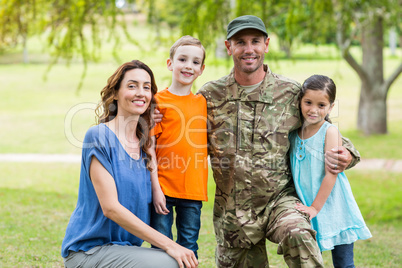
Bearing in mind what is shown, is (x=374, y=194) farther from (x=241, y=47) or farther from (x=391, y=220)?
(x=241, y=47)

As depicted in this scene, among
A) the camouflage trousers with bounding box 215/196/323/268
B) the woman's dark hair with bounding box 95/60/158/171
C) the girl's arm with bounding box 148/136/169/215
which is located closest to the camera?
the camouflage trousers with bounding box 215/196/323/268

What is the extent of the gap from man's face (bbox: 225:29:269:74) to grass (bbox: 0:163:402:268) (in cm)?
205

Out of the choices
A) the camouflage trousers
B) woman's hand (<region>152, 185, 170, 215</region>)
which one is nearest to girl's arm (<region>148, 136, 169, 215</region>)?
woman's hand (<region>152, 185, 170, 215</region>)

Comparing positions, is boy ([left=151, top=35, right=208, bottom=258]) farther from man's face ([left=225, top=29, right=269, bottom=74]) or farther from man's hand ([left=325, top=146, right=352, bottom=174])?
man's hand ([left=325, top=146, right=352, bottom=174])

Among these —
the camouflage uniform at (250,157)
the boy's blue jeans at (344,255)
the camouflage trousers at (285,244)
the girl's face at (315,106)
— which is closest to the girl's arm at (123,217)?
the camouflage trousers at (285,244)

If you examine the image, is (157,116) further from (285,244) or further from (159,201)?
(285,244)

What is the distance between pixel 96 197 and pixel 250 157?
1206mm

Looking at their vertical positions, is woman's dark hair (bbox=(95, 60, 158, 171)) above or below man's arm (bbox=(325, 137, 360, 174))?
above

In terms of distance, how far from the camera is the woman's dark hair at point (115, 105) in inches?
124

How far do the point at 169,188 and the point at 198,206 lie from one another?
0.26 meters

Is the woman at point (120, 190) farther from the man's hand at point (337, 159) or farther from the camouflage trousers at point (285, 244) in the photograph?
the man's hand at point (337, 159)

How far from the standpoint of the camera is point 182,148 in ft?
11.4

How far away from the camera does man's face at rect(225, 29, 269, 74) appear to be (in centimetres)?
358

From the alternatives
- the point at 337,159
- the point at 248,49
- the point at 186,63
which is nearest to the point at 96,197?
the point at 186,63
